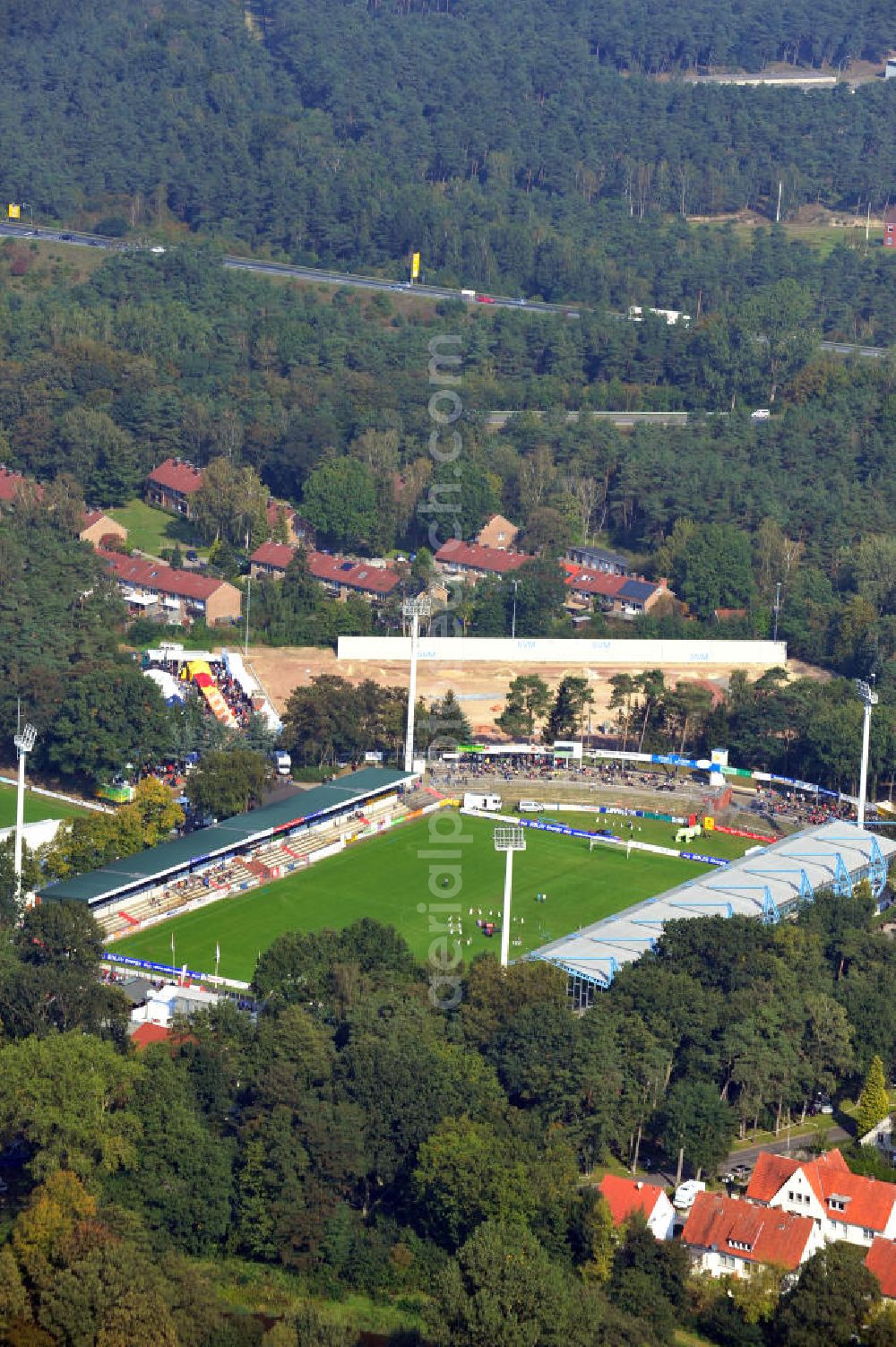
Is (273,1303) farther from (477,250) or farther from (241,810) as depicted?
(477,250)

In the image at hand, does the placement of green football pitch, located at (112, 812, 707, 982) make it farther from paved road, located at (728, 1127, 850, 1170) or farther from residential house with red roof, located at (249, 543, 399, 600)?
residential house with red roof, located at (249, 543, 399, 600)

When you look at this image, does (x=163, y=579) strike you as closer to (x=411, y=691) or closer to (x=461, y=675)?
(x=461, y=675)

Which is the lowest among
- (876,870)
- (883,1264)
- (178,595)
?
(178,595)

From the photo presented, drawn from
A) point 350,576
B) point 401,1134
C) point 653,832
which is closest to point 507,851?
point 401,1134

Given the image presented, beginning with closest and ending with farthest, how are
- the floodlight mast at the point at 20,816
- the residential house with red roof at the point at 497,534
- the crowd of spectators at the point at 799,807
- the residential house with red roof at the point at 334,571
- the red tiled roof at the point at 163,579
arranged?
the floodlight mast at the point at 20,816, the crowd of spectators at the point at 799,807, the red tiled roof at the point at 163,579, the residential house with red roof at the point at 334,571, the residential house with red roof at the point at 497,534

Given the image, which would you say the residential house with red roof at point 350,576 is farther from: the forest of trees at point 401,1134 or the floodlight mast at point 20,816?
the forest of trees at point 401,1134

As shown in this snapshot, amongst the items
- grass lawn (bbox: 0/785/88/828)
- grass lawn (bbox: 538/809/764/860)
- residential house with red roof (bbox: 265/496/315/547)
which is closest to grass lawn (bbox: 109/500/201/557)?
residential house with red roof (bbox: 265/496/315/547)

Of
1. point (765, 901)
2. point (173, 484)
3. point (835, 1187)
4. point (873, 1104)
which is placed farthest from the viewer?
point (173, 484)

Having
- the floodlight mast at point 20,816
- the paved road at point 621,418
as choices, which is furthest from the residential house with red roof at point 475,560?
the floodlight mast at point 20,816
